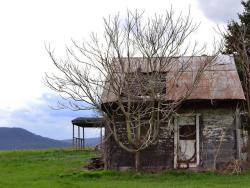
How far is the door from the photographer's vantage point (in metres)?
23.8

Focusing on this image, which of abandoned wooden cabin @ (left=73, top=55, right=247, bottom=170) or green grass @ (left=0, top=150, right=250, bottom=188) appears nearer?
green grass @ (left=0, top=150, right=250, bottom=188)

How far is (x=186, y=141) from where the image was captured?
23.9 m

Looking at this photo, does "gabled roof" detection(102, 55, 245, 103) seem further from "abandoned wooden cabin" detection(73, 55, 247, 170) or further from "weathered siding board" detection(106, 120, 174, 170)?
"weathered siding board" detection(106, 120, 174, 170)

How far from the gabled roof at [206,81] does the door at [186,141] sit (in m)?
1.09

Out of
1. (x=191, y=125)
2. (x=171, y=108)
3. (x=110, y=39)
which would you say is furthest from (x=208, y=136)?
(x=110, y=39)

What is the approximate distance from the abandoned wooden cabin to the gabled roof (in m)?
0.04

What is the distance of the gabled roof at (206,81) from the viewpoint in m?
23.8

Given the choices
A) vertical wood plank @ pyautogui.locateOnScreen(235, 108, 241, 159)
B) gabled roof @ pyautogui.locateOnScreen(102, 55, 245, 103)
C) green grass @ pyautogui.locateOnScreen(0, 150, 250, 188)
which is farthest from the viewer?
gabled roof @ pyautogui.locateOnScreen(102, 55, 245, 103)

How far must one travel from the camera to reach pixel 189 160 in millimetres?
23797

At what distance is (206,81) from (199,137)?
283 centimetres

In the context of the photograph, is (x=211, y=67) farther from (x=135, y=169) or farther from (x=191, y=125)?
(x=135, y=169)

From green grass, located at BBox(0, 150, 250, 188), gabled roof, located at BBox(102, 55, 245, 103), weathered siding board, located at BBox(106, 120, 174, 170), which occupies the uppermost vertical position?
gabled roof, located at BBox(102, 55, 245, 103)

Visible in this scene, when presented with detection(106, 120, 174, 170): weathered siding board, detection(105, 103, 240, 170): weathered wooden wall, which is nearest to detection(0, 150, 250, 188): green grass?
detection(106, 120, 174, 170): weathered siding board

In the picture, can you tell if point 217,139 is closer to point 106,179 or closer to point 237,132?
point 237,132
